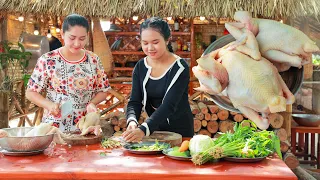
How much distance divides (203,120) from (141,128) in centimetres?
313

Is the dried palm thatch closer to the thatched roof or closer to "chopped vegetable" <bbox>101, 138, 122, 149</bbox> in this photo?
the thatched roof

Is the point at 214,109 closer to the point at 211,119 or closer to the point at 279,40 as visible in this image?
the point at 211,119

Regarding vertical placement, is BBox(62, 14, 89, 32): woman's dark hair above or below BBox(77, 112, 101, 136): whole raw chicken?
above

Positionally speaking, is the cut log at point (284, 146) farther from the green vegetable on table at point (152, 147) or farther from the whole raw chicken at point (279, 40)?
the whole raw chicken at point (279, 40)

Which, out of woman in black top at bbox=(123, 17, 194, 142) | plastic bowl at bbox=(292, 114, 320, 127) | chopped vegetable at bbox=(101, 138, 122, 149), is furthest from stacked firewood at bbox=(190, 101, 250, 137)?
chopped vegetable at bbox=(101, 138, 122, 149)

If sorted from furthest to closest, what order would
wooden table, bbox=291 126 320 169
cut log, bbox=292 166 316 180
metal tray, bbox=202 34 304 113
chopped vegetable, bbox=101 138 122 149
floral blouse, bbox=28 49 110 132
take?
wooden table, bbox=291 126 320 169
cut log, bbox=292 166 316 180
floral blouse, bbox=28 49 110 132
chopped vegetable, bbox=101 138 122 149
metal tray, bbox=202 34 304 113

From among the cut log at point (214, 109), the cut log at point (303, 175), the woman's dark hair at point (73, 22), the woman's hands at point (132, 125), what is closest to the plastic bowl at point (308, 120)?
the cut log at point (303, 175)

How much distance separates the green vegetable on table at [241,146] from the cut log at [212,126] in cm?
318

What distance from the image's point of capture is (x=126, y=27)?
26.8 ft

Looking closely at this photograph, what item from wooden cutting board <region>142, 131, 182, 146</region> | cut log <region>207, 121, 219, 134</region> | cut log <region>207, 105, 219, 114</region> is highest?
wooden cutting board <region>142, 131, 182, 146</region>

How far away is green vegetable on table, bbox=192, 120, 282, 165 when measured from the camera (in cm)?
197

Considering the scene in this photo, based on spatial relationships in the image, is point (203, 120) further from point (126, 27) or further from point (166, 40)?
point (126, 27)

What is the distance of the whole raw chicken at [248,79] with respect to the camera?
131 centimetres

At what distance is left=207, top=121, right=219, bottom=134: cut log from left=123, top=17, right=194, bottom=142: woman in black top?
8.23ft
